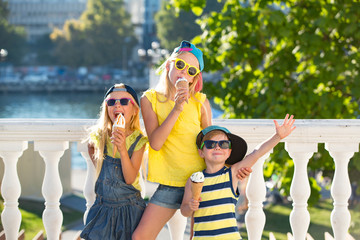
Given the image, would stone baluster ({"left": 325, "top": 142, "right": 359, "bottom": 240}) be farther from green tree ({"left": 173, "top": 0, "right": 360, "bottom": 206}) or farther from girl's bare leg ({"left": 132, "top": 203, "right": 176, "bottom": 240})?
green tree ({"left": 173, "top": 0, "right": 360, "bottom": 206})

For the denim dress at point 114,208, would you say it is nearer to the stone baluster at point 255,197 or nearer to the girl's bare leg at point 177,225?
the girl's bare leg at point 177,225

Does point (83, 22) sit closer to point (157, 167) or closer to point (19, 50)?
point (19, 50)

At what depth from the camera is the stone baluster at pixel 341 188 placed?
365 cm

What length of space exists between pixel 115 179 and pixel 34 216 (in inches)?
464

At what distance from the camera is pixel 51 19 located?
380 ft

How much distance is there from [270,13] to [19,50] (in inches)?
3287

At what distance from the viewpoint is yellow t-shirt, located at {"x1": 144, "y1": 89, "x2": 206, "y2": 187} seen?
131 inches

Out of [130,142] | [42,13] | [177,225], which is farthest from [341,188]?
[42,13]

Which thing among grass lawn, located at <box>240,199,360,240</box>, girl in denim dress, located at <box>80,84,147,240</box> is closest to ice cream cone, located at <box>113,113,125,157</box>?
girl in denim dress, located at <box>80,84,147,240</box>

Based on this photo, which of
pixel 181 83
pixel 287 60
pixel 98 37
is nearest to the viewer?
pixel 181 83

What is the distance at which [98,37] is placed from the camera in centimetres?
8725

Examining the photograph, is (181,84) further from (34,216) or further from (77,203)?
(77,203)

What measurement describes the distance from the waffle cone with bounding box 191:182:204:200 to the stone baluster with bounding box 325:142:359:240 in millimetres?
980

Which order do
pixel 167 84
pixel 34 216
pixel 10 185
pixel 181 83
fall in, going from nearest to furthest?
pixel 181 83
pixel 167 84
pixel 10 185
pixel 34 216
